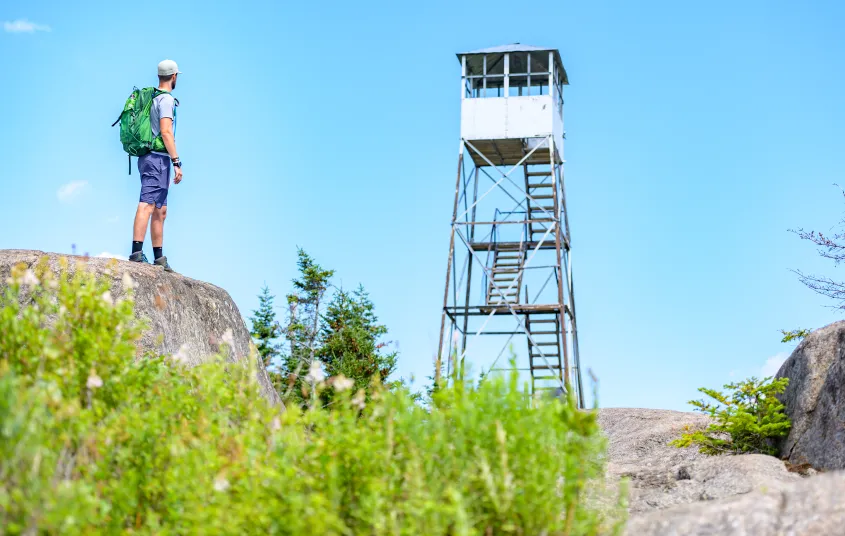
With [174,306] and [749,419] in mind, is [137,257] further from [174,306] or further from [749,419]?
[749,419]

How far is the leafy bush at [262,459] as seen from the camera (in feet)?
13.6

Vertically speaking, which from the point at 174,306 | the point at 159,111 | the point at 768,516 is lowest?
the point at 768,516

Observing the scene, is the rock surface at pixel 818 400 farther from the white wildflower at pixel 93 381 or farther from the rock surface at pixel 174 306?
the white wildflower at pixel 93 381

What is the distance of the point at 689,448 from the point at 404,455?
32.9ft

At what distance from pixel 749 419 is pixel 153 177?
760cm

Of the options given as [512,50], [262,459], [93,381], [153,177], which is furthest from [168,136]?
[512,50]

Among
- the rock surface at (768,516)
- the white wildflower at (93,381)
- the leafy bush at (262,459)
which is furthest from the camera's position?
the white wildflower at (93,381)

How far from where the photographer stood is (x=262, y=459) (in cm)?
483

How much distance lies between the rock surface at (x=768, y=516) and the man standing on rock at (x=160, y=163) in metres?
7.54

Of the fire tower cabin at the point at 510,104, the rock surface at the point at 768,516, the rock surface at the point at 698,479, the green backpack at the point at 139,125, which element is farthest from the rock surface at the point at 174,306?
the fire tower cabin at the point at 510,104

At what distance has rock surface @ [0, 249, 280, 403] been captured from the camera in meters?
10.4

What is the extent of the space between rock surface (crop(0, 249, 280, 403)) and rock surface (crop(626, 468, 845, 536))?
593 centimetres

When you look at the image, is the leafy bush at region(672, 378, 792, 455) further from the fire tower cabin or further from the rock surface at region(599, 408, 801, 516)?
the fire tower cabin

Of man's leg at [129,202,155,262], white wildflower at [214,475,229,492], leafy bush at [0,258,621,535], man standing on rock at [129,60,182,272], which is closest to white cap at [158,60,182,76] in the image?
man standing on rock at [129,60,182,272]
